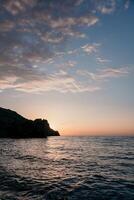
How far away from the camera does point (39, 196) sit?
13.7 m

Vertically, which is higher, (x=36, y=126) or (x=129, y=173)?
(x=36, y=126)

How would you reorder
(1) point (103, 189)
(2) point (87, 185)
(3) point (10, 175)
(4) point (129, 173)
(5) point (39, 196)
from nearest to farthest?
1. (5) point (39, 196)
2. (1) point (103, 189)
3. (2) point (87, 185)
4. (3) point (10, 175)
5. (4) point (129, 173)

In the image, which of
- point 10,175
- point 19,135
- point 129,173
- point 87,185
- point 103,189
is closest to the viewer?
point 103,189

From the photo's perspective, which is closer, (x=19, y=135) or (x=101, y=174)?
(x=101, y=174)

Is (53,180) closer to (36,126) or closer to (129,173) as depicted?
(129,173)

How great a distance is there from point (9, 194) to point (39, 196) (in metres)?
1.75

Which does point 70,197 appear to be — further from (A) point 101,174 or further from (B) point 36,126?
(B) point 36,126

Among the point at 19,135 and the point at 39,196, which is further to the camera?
the point at 19,135

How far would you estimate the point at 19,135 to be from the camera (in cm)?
16562

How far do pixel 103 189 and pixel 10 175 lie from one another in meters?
8.31

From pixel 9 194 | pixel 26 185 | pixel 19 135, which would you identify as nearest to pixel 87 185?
pixel 26 185

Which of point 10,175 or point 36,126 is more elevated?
point 36,126

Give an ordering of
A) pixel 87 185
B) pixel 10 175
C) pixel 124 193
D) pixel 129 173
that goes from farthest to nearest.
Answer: pixel 129 173
pixel 10 175
pixel 87 185
pixel 124 193

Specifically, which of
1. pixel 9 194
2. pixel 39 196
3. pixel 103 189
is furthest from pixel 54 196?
pixel 103 189
